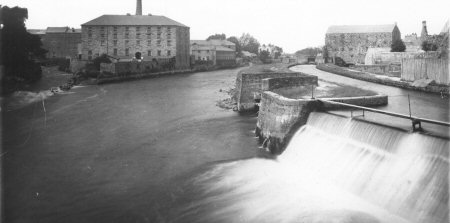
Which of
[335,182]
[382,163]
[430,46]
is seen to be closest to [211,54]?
[430,46]

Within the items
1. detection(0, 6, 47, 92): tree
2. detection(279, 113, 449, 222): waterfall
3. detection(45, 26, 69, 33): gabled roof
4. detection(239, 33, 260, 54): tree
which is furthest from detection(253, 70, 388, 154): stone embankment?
detection(239, 33, 260, 54): tree

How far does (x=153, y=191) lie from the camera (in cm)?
1370

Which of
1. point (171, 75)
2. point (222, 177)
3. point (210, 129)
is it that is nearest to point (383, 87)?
point (210, 129)

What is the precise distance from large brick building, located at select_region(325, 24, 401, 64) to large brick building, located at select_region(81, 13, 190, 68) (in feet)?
110

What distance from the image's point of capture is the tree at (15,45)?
39147mm

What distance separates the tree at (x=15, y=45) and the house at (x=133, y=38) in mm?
23862

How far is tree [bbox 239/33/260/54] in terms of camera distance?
13875 centimetres

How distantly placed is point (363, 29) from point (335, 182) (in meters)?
70.9

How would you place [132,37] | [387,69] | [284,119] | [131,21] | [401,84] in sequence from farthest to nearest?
[131,21] → [132,37] → [387,69] → [401,84] → [284,119]

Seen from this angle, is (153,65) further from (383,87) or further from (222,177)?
(222,177)

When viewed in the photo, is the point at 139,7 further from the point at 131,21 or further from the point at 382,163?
the point at 382,163

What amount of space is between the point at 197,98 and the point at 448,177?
27.7 metres

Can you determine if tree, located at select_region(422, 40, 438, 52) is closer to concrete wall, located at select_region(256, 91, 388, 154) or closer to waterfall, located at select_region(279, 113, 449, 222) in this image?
concrete wall, located at select_region(256, 91, 388, 154)

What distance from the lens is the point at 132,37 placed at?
6838cm
